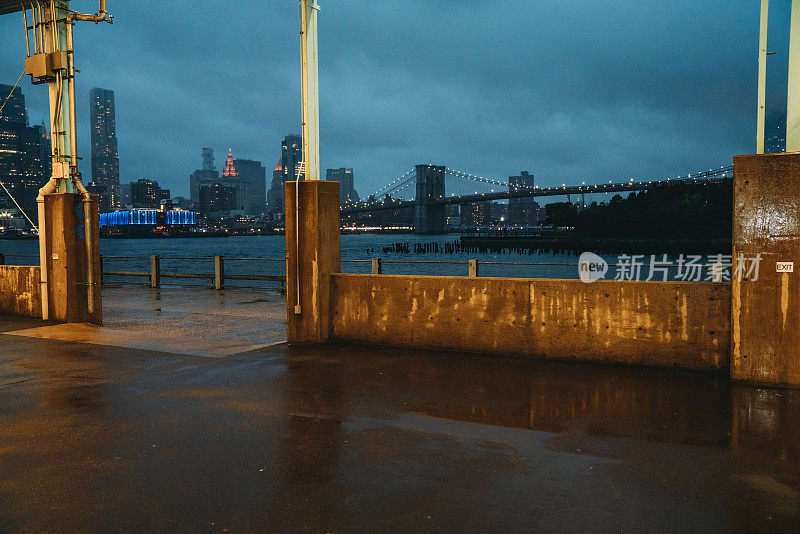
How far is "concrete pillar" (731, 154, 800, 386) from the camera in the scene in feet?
22.3

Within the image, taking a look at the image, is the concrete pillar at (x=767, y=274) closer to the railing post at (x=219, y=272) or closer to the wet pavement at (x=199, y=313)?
the wet pavement at (x=199, y=313)

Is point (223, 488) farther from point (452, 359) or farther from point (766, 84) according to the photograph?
point (766, 84)

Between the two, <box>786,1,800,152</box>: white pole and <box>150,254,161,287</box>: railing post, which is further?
<box>150,254,161,287</box>: railing post

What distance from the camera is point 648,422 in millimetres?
5641

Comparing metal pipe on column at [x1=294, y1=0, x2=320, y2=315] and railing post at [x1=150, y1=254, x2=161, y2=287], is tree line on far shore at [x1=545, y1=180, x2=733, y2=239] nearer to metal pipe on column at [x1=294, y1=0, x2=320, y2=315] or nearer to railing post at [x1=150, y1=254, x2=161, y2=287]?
railing post at [x1=150, y1=254, x2=161, y2=287]

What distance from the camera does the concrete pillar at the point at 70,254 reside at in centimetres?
1173

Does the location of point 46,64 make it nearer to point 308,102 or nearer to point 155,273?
point 308,102

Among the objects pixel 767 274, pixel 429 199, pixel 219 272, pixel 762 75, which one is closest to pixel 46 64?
pixel 219 272

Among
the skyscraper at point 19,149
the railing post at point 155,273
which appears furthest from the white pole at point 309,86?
the skyscraper at point 19,149

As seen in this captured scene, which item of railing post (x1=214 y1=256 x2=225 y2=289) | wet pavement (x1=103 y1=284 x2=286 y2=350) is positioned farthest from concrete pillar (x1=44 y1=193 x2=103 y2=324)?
railing post (x1=214 y1=256 x2=225 y2=289)

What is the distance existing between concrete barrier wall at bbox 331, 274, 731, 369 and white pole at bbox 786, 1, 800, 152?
1840mm

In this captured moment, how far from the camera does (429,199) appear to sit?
470ft

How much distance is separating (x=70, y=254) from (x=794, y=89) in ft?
39.9

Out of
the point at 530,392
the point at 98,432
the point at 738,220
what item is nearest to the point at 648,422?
the point at 530,392
